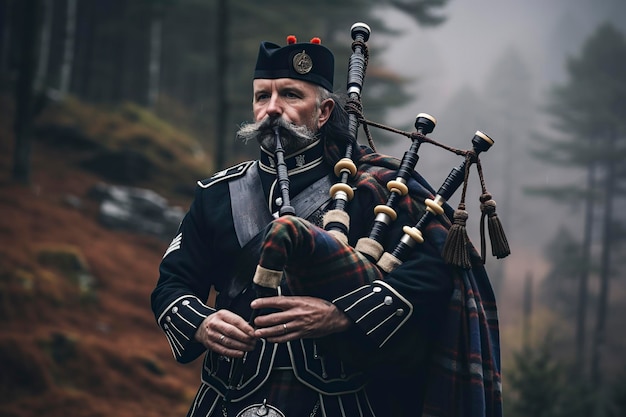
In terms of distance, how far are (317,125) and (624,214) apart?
45135 mm

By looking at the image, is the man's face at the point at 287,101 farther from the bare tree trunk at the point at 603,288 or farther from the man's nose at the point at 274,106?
the bare tree trunk at the point at 603,288

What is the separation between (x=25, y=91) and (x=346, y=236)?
1082 cm

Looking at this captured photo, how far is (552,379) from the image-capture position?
34.8 ft

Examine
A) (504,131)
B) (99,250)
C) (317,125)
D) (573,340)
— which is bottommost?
(573,340)

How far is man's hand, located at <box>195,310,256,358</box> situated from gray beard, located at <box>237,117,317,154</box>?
2.56 ft

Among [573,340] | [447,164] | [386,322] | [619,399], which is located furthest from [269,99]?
[447,164]

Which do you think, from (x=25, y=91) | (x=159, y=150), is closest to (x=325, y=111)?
(x=25, y=91)

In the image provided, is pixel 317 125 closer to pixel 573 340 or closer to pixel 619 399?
pixel 619 399

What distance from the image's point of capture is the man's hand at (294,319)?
2.51 meters

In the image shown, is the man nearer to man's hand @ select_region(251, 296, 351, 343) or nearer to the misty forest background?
man's hand @ select_region(251, 296, 351, 343)

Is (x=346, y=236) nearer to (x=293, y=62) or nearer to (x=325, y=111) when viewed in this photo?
(x=325, y=111)

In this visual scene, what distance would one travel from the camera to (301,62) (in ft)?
9.67

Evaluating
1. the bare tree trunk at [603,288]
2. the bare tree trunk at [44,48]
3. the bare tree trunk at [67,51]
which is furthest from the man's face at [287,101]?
A: the bare tree trunk at [603,288]

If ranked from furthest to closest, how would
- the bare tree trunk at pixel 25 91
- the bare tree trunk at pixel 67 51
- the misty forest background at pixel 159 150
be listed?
the bare tree trunk at pixel 67 51 → the bare tree trunk at pixel 25 91 → the misty forest background at pixel 159 150
